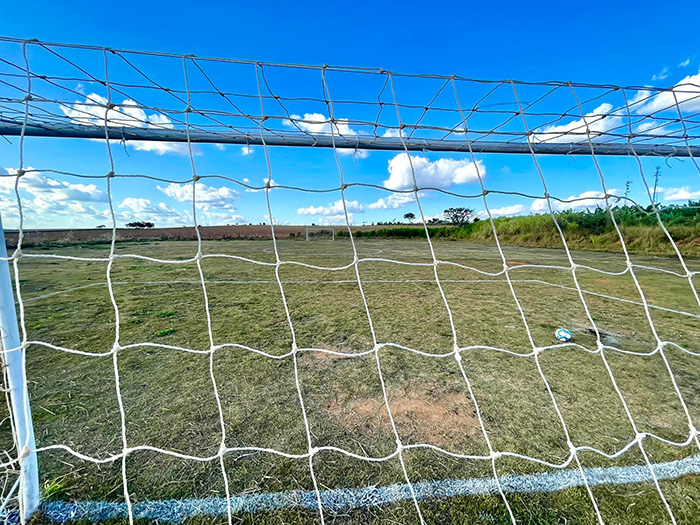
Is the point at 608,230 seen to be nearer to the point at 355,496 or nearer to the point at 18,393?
the point at 355,496

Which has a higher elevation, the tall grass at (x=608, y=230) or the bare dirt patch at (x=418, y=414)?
the tall grass at (x=608, y=230)

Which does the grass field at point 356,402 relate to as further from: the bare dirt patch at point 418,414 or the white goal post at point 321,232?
the white goal post at point 321,232

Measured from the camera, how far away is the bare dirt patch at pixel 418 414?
1144mm

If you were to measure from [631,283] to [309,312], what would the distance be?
3952mm

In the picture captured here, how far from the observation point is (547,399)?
4.42ft

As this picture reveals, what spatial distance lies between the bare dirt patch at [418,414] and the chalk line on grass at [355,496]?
190 millimetres

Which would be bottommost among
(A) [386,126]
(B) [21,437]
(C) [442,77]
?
(B) [21,437]

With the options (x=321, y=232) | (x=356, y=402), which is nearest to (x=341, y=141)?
(x=356, y=402)

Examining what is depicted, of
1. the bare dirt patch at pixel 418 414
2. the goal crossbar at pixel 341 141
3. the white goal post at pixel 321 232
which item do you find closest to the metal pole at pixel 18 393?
the goal crossbar at pixel 341 141

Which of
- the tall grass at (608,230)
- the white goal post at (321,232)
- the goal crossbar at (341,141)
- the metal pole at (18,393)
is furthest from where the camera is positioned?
the white goal post at (321,232)

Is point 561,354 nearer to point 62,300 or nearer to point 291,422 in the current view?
point 291,422

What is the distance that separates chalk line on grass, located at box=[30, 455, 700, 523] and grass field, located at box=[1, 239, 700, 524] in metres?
0.02

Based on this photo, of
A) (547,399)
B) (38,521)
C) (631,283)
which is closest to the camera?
(38,521)

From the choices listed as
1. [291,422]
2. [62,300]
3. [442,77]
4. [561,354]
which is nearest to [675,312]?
[561,354]
